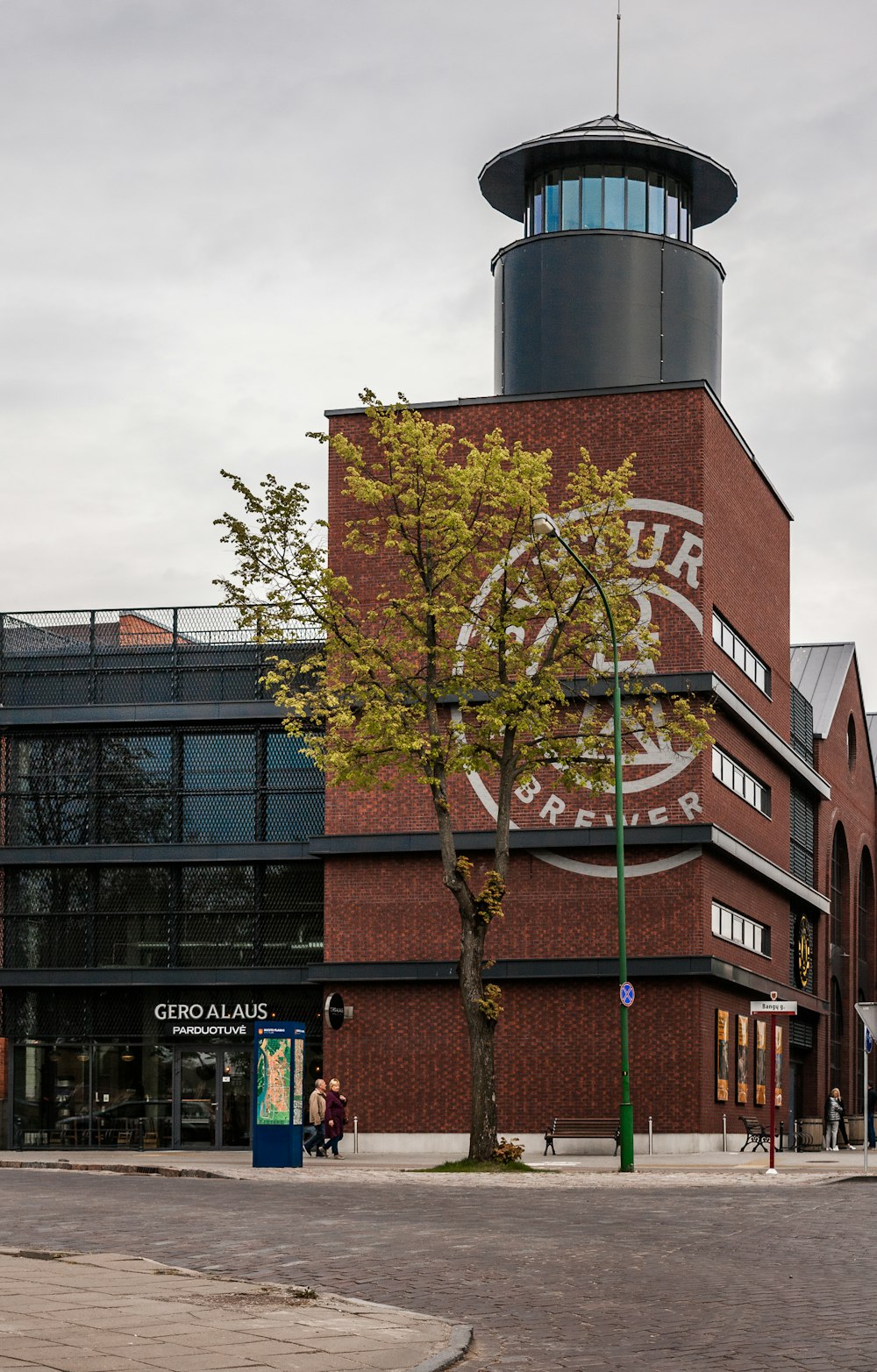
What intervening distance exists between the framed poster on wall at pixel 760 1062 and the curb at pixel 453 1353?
34.4 m

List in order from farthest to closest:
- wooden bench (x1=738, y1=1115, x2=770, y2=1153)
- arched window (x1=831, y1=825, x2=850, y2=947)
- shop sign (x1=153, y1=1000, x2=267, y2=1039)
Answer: arched window (x1=831, y1=825, x2=850, y2=947) < shop sign (x1=153, y1=1000, x2=267, y2=1039) < wooden bench (x1=738, y1=1115, x2=770, y2=1153)

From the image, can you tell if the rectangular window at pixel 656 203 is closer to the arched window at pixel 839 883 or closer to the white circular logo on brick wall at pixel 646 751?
the white circular logo on brick wall at pixel 646 751

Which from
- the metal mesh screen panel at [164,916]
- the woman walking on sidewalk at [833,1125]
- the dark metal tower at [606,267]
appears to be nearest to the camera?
the metal mesh screen panel at [164,916]

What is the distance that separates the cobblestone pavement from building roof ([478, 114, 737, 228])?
2969 centimetres

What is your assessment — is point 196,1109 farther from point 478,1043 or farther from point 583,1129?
point 478,1043

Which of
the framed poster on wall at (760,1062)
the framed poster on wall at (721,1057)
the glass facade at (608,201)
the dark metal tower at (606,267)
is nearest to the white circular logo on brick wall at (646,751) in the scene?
the framed poster on wall at (721,1057)

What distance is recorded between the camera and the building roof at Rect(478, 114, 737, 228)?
4634cm

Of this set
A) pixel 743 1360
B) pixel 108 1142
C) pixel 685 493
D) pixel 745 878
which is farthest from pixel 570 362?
pixel 743 1360

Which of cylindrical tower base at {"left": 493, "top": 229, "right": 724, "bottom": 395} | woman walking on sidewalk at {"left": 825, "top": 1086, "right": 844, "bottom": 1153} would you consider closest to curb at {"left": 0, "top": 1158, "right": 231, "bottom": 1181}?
woman walking on sidewalk at {"left": 825, "top": 1086, "right": 844, "bottom": 1153}

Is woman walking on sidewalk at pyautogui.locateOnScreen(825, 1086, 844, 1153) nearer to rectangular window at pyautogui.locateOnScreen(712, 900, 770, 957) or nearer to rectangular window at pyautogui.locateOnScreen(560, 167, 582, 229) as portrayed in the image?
rectangular window at pyautogui.locateOnScreen(712, 900, 770, 957)

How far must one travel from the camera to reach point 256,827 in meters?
41.9

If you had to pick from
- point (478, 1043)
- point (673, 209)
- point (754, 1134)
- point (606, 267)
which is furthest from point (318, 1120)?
point (673, 209)

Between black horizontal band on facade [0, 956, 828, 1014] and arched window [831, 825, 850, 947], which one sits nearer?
black horizontal band on facade [0, 956, 828, 1014]

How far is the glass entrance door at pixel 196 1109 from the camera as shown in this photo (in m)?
41.2
